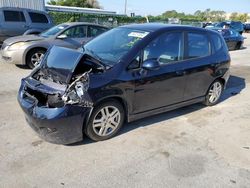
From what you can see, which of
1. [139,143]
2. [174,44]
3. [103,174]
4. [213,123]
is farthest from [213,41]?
[103,174]

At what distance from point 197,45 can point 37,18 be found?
935 centimetres

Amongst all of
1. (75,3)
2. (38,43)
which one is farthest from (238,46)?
(75,3)

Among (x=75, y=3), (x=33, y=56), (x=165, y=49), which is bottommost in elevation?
(x=33, y=56)

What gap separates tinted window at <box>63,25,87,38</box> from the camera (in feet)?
30.4

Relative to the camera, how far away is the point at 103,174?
3355 mm

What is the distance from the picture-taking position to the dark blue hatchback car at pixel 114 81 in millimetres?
3689

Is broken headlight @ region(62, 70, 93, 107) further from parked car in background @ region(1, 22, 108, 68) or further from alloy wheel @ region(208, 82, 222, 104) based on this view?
parked car in background @ region(1, 22, 108, 68)

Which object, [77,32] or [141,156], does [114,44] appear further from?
[77,32]

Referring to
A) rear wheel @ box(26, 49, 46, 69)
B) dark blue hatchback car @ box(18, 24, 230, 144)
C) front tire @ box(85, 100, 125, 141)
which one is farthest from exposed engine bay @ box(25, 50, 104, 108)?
rear wheel @ box(26, 49, 46, 69)

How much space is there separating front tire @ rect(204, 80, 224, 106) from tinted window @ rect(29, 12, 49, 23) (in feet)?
30.4

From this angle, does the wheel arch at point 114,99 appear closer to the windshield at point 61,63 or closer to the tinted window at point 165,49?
the windshield at point 61,63

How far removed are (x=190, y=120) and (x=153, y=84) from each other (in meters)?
1.19

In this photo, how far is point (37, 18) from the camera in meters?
12.6

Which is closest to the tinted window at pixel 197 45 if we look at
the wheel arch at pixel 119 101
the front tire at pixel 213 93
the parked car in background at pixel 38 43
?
the front tire at pixel 213 93
